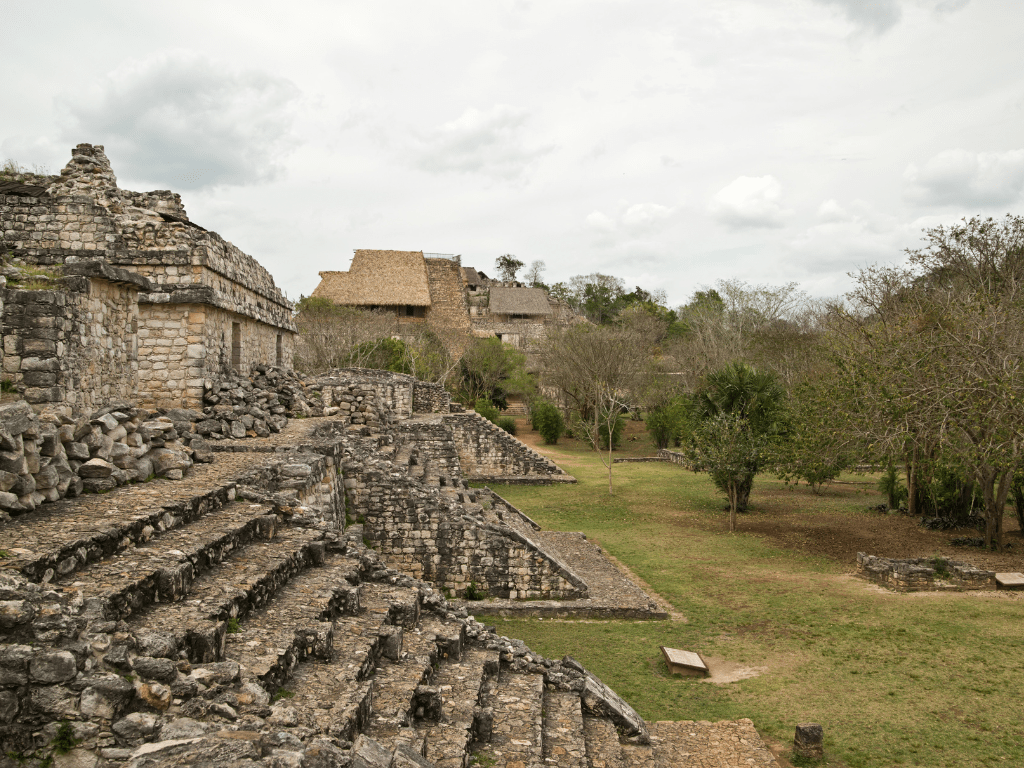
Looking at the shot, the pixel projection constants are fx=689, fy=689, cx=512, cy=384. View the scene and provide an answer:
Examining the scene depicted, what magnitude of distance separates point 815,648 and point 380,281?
3669 cm

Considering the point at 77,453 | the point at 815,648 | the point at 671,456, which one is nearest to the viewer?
the point at 77,453

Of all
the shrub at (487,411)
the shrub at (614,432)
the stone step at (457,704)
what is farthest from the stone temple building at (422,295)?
the stone step at (457,704)

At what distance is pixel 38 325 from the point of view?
727cm

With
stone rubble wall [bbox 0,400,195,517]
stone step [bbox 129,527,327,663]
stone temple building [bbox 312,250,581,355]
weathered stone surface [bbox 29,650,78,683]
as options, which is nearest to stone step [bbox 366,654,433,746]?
stone step [bbox 129,527,327,663]

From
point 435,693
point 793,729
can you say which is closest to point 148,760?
point 435,693

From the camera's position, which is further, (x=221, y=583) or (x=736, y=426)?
(x=736, y=426)

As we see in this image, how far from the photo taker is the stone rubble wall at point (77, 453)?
15.2 feet

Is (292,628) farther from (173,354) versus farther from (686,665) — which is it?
(173,354)

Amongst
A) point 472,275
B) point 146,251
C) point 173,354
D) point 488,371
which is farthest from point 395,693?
point 472,275

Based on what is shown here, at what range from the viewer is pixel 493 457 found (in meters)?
23.3

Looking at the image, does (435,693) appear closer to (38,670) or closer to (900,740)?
(38,670)

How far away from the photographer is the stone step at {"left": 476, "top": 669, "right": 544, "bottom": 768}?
4.97m

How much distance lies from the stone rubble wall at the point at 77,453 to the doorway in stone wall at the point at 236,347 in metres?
5.52

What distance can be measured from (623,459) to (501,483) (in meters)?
8.63
